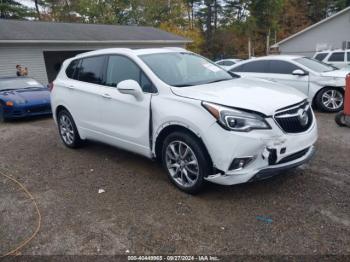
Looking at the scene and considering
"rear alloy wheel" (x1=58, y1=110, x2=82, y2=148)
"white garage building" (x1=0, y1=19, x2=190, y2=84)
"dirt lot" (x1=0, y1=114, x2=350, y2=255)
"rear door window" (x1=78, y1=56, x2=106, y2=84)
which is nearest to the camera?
"dirt lot" (x1=0, y1=114, x2=350, y2=255)

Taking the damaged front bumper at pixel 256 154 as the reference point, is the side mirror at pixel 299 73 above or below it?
above

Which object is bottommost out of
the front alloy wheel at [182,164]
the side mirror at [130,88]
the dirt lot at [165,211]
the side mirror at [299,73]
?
the dirt lot at [165,211]

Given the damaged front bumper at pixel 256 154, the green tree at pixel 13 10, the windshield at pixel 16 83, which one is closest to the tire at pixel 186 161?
the damaged front bumper at pixel 256 154

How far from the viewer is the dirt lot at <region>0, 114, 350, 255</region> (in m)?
3.15

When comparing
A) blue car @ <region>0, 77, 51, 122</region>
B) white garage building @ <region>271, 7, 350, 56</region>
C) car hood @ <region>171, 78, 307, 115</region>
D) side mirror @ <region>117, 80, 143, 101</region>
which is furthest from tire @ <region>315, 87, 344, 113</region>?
white garage building @ <region>271, 7, 350, 56</region>

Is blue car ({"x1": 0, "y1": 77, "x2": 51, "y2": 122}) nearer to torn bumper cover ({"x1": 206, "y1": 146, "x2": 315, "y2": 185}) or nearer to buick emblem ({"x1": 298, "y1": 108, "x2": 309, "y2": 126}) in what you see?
torn bumper cover ({"x1": 206, "y1": 146, "x2": 315, "y2": 185})

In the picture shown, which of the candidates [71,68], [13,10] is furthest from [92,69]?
[13,10]

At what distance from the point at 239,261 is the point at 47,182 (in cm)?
310

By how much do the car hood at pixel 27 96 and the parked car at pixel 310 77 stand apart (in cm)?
588

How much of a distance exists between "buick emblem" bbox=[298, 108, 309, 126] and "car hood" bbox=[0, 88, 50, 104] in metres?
7.93

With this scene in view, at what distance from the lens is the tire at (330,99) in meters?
8.38

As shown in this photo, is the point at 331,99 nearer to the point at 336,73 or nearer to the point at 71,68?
the point at 336,73

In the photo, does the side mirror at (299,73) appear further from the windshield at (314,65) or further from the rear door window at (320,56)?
the rear door window at (320,56)

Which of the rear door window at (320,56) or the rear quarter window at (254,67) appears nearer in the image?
the rear quarter window at (254,67)
